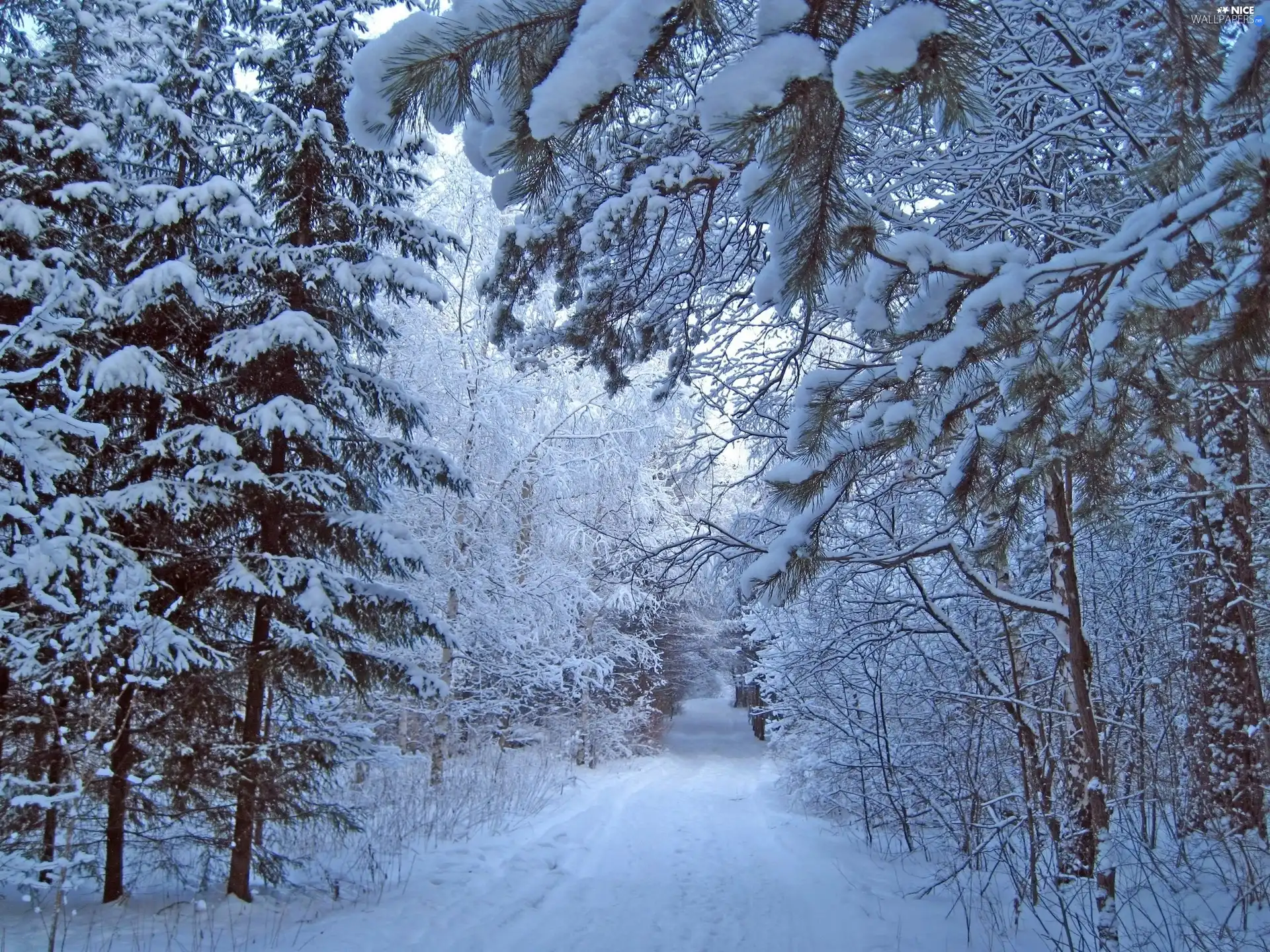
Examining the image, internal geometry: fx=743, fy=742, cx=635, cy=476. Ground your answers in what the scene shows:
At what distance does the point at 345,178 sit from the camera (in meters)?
5.73

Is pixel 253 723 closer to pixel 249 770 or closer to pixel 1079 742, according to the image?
pixel 249 770

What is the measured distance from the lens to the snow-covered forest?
6.53 ft

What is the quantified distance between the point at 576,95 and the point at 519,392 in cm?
947

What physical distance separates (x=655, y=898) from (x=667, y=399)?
3908mm

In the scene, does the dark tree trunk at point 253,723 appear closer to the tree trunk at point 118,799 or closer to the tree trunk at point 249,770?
the tree trunk at point 249,770

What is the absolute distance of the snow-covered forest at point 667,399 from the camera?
6.53ft

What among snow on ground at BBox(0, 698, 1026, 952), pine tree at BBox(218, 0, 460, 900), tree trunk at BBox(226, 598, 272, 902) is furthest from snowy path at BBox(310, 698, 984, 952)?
pine tree at BBox(218, 0, 460, 900)

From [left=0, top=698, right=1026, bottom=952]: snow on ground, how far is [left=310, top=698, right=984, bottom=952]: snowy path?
0.05 feet

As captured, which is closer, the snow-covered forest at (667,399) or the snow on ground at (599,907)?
the snow-covered forest at (667,399)

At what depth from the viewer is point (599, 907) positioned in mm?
5520

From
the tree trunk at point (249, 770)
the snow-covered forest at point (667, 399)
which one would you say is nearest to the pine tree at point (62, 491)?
the snow-covered forest at point (667, 399)

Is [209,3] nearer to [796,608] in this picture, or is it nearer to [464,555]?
[464,555]

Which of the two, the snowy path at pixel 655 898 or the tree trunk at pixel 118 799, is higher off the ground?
the tree trunk at pixel 118 799

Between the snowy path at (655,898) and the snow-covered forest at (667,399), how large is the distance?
2.8 inches
